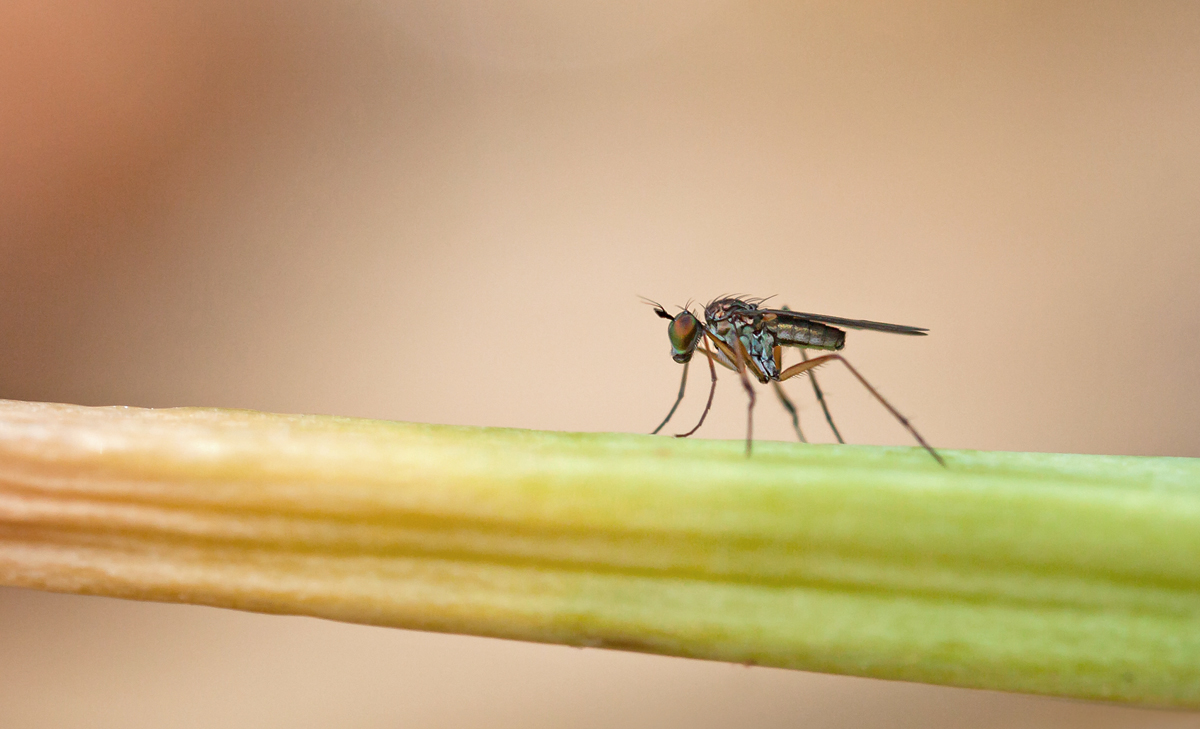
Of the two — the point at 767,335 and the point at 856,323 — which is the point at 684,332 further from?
the point at 856,323

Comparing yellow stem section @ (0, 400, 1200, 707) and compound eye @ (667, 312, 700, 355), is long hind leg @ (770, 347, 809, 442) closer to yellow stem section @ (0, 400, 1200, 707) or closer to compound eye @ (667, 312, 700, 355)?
compound eye @ (667, 312, 700, 355)

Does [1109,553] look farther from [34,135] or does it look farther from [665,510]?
[34,135]

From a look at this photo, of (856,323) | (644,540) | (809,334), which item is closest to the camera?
(644,540)

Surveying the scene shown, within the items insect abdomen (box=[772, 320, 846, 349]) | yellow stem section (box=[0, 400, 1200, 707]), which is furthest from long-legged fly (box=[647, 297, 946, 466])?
yellow stem section (box=[0, 400, 1200, 707])

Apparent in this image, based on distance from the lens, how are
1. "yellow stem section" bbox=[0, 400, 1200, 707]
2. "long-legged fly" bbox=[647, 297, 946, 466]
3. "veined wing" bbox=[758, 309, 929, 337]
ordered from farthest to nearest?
"long-legged fly" bbox=[647, 297, 946, 466]
"veined wing" bbox=[758, 309, 929, 337]
"yellow stem section" bbox=[0, 400, 1200, 707]

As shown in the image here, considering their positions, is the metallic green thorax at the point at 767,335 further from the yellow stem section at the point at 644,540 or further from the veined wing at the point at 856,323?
the yellow stem section at the point at 644,540

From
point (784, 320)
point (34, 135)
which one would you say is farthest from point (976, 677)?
point (34, 135)

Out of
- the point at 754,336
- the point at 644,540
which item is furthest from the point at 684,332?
the point at 644,540
